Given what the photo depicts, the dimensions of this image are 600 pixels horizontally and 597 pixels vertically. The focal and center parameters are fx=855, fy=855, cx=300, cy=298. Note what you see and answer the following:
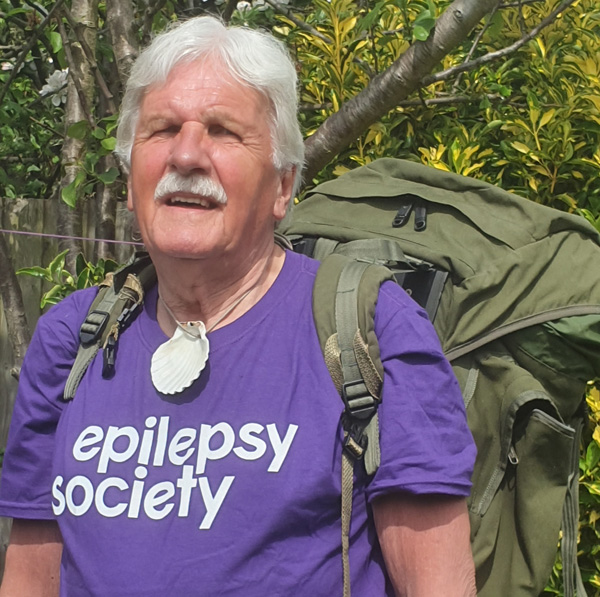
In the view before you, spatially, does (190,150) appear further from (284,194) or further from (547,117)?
(547,117)

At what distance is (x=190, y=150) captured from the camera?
158 cm

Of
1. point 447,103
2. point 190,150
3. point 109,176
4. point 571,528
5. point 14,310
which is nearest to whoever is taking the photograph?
point 190,150

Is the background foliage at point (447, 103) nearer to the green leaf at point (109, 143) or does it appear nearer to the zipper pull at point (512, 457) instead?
the green leaf at point (109, 143)

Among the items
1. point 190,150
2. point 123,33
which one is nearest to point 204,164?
point 190,150

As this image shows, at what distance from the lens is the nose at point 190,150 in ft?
5.15

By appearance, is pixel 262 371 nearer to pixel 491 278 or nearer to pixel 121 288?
pixel 121 288

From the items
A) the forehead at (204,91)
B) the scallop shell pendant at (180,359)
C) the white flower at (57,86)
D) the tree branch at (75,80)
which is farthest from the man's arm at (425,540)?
the white flower at (57,86)

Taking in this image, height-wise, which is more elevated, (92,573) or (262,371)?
(262,371)

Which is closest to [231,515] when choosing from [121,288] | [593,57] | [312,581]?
[312,581]

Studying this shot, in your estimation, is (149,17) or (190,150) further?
(149,17)

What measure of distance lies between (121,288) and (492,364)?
83 cm

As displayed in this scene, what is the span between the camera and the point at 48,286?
3465 millimetres

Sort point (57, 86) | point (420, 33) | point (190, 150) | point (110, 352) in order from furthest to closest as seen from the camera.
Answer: point (57, 86)
point (420, 33)
point (110, 352)
point (190, 150)

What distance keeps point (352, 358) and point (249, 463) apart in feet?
0.83
